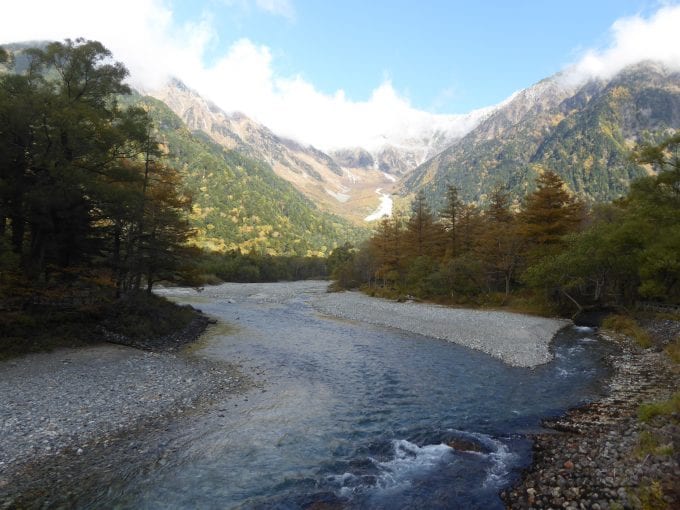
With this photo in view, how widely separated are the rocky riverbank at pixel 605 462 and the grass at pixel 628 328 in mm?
13270

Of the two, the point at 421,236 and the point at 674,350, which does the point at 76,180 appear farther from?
the point at 421,236

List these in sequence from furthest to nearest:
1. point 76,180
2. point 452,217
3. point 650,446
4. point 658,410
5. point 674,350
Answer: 1. point 452,217
2. point 76,180
3. point 674,350
4. point 658,410
5. point 650,446

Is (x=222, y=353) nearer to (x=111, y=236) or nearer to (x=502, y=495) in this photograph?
(x=111, y=236)

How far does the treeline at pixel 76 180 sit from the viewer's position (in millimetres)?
23109

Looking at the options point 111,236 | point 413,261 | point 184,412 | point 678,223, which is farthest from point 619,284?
point 111,236

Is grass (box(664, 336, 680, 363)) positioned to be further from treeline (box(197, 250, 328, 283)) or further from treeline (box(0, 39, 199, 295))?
treeline (box(197, 250, 328, 283))

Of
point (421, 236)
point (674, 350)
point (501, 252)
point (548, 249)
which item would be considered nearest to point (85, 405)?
point (674, 350)

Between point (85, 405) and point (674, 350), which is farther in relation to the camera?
point (674, 350)

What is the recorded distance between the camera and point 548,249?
48.8 meters

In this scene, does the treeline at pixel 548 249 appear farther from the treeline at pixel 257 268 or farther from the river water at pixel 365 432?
the treeline at pixel 257 268

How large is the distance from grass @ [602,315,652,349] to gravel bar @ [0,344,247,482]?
1038 inches

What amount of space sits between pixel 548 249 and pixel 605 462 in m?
42.8

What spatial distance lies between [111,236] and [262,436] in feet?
80.4

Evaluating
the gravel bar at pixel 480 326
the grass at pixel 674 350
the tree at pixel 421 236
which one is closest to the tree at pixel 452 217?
the tree at pixel 421 236
